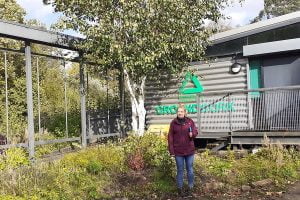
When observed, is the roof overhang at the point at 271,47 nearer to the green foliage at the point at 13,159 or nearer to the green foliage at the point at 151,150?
the green foliage at the point at 151,150

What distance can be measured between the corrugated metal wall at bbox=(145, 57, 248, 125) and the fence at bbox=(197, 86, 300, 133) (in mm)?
725

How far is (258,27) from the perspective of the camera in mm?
12758

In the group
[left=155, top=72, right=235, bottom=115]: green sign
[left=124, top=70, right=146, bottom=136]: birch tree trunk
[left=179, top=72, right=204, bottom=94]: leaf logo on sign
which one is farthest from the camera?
[left=179, top=72, right=204, bottom=94]: leaf logo on sign

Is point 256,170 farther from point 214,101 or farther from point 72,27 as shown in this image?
point 72,27

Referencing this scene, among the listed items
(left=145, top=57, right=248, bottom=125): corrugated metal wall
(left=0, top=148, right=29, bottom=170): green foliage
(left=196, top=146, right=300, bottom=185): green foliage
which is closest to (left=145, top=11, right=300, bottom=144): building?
(left=145, top=57, right=248, bottom=125): corrugated metal wall

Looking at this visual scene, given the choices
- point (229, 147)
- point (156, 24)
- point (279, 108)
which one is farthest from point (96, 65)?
point (279, 108)

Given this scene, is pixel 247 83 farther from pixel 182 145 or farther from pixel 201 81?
pixel 182 145

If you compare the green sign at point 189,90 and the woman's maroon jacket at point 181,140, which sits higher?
the green sign at point 189,90

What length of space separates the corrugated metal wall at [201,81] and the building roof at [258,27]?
2.28 ft

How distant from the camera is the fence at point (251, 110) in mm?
10688

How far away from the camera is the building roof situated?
12.4 metres

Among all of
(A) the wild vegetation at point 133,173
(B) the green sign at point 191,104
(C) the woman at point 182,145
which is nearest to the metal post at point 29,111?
(A) the wild vegetation at point 133,173

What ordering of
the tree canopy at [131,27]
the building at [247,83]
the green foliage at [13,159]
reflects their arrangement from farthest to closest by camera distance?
the building at [247,83] < the tree canopy at [131,27] < the green foliage at [13,159]

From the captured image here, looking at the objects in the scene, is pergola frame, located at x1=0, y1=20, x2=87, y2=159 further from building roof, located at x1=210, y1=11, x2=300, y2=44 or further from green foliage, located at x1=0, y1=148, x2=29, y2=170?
building roof, located at x1=210, y1=11, x2=300, y2=44
